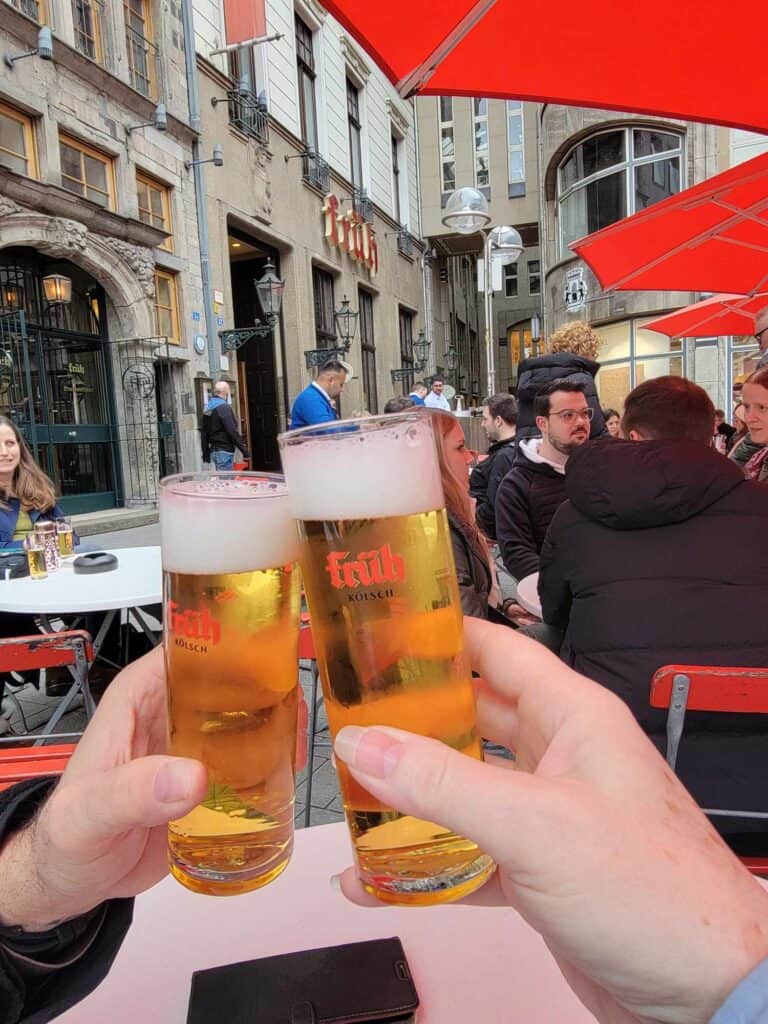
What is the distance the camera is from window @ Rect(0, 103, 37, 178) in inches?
328

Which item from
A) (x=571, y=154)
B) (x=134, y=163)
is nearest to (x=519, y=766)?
(x=134, y=163)

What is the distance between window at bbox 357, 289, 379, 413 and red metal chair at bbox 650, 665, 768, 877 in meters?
16.7

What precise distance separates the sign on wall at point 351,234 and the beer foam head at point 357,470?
16.4m

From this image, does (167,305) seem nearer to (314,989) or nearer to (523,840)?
(314,989)

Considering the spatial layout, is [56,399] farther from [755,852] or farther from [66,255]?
[755,852]

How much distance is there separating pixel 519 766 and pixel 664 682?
2.78 feet

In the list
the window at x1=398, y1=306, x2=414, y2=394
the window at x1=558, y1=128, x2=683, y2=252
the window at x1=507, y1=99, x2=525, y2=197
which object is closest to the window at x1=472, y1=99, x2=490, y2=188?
the window at x1=507, y1=99, x2=525, y2=197

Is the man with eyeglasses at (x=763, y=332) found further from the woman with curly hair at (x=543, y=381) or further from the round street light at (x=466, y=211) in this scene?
the round street light at (x=466, y=211)

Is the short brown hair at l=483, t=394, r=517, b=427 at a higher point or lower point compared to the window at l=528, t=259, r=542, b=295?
lower

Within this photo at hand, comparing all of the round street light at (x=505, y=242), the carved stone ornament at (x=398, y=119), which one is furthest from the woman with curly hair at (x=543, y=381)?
the carved stone ornament at (x=398, y=119)

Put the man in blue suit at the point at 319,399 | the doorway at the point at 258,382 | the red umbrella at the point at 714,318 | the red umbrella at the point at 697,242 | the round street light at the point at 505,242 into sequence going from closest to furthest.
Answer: the red umbrella at the point at 697,242
the red umbrella at the point at 714,318
the man in blue suit at the point at 319,399
the round street light at the point at 505,242
the doorway at the point at 258,382

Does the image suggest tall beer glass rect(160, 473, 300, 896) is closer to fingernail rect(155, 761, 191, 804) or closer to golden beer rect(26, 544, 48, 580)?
fingernail rect(155, 761, 191, 804)

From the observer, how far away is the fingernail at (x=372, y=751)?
1.96 feet

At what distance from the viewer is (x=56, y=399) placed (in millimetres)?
9555
